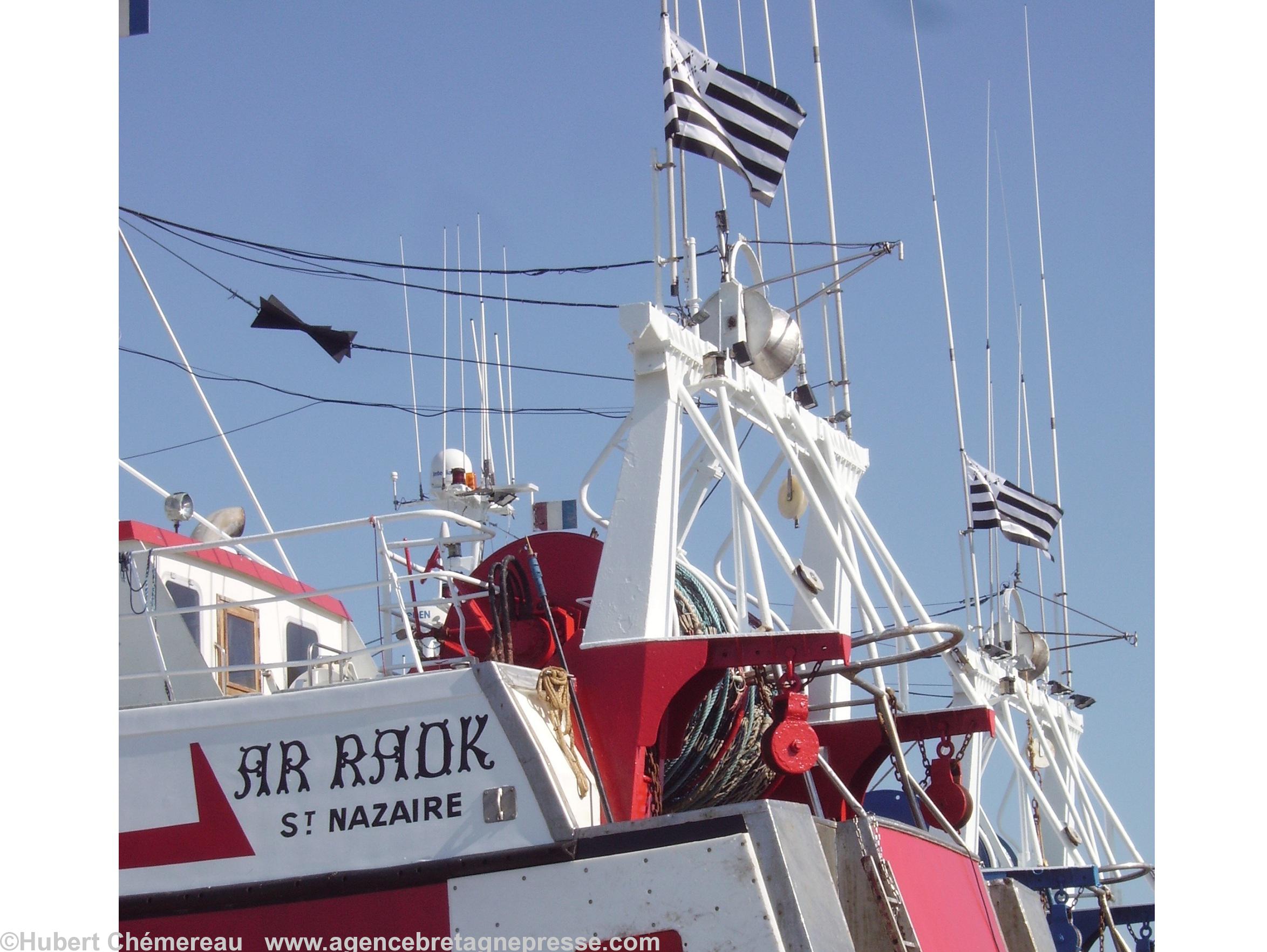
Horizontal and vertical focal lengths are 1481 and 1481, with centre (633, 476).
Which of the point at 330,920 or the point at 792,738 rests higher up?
the point at 792,738

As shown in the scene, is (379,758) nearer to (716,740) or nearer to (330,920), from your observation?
(330,920)

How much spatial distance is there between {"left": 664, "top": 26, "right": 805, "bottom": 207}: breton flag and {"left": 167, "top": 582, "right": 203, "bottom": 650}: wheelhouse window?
514 centimetres

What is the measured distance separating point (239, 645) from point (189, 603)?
1.71ft

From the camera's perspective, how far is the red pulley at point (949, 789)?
10000 millimetres

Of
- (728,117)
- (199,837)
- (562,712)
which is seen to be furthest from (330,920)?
(728,117)

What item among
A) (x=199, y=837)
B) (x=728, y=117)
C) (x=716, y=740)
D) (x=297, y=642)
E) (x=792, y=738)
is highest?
(x=728, y=117)

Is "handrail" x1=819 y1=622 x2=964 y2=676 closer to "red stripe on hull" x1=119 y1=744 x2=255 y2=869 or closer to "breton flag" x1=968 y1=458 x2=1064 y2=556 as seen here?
"red stripe on hull" x1=119 y1=744 x2=255 y2=869

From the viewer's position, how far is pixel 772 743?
Result: 27.6 feet

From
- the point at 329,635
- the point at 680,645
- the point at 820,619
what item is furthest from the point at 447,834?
the point at 329,635

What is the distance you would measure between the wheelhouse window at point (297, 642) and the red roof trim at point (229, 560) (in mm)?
276

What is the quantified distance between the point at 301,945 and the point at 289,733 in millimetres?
1154

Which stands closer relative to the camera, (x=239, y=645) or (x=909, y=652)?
(x=909, y=652)

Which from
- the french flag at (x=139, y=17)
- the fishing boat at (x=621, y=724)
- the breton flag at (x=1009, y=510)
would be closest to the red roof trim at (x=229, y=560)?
the fishing boat at (x=621, y=724)

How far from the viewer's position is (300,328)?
11148mm
